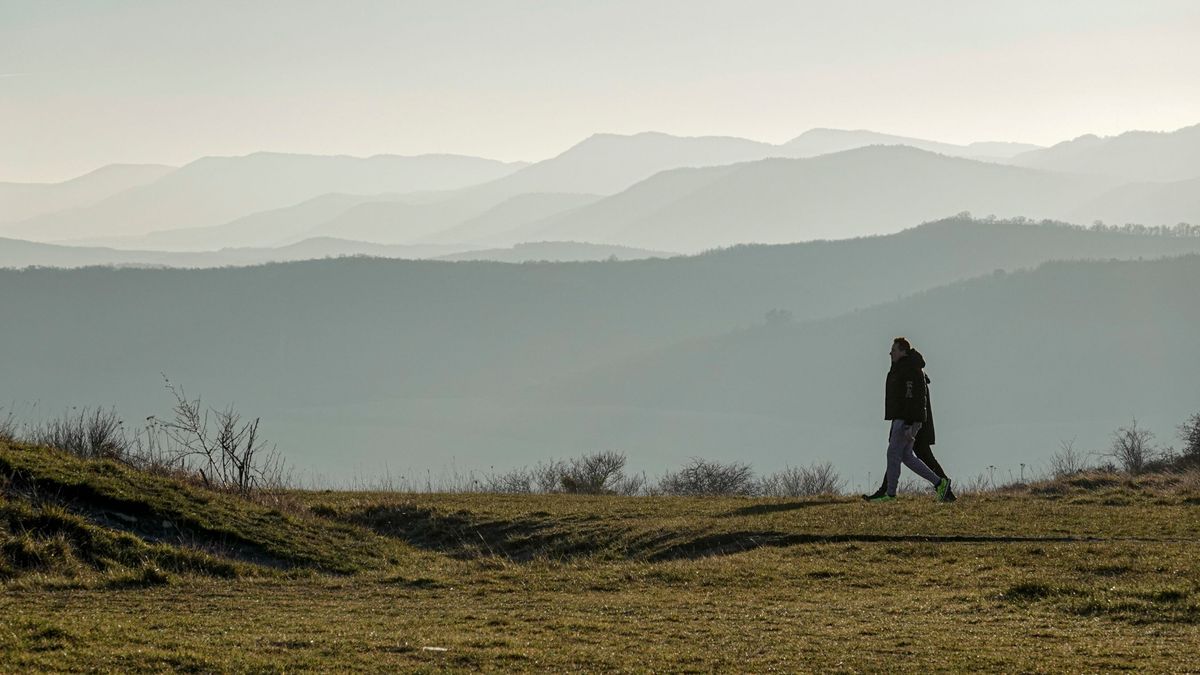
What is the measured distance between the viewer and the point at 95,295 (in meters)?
194

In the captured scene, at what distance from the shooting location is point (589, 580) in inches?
523

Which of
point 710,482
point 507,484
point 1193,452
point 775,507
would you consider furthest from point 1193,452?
point 507,484

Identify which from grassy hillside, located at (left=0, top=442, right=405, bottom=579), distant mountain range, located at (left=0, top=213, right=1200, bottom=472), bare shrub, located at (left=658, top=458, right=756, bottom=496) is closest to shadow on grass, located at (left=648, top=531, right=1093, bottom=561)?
grassy hillside, located at (left=0, top=442, right=405, bottom=579)

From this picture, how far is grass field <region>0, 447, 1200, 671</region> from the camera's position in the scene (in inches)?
349

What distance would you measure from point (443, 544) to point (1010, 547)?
726 centimetres

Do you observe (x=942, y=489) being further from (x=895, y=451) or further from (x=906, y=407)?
(x=906, y=407)

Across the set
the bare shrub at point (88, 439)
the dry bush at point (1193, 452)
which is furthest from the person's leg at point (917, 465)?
the bare shrub at point (88, 439)

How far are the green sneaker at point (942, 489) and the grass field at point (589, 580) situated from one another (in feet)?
0.68

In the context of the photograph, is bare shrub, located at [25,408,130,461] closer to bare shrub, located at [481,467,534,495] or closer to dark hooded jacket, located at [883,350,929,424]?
bare shrub, located at [481,467,534,495]

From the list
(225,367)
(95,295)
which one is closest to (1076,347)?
(225,367)

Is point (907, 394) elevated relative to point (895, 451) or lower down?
elevated

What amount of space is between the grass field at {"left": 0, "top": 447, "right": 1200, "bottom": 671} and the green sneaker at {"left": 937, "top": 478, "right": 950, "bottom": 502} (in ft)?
0.68

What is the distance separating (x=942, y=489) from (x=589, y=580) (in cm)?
714

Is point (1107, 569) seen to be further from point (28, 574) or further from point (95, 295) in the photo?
point (95, 295)
